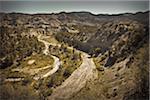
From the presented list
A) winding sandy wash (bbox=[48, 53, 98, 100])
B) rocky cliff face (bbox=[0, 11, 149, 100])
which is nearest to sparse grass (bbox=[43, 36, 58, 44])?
rocky cliff face (bbox=[0, 11, 149, 100])

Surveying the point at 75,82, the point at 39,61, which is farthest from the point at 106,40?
the point at 39,61

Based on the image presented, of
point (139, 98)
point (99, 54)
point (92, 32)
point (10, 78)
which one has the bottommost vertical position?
point (139, 98)

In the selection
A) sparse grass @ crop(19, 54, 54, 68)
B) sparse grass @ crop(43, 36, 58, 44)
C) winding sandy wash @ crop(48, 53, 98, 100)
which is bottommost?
winding sandy wash @ crop(48, 53, 98, 100)

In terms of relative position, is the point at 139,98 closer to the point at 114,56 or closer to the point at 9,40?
the point at 114,56

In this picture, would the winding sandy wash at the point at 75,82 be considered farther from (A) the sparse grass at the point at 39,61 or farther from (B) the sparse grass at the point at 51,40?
(B) the sparse grass at the point at 51,40

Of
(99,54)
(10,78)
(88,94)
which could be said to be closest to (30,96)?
(10,78)

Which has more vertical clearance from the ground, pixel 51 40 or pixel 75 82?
pixel 51 40

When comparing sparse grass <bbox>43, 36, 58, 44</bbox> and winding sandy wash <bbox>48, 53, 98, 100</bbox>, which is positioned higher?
sparse grass <bbox>43, 36, 58, 44</bbox>

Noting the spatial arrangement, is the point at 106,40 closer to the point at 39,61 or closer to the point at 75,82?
the point at 75,82

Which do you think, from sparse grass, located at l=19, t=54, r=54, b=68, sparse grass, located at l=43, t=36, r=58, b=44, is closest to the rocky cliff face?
sparse grass, located at l=43, t=36, r=58, b=44

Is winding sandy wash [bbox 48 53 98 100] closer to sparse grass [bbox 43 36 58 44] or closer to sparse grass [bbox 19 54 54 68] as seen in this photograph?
sparse grass [bbox 19 54 54 68]

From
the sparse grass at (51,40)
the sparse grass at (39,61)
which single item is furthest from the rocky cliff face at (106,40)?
the sparse grass at (39,61)
